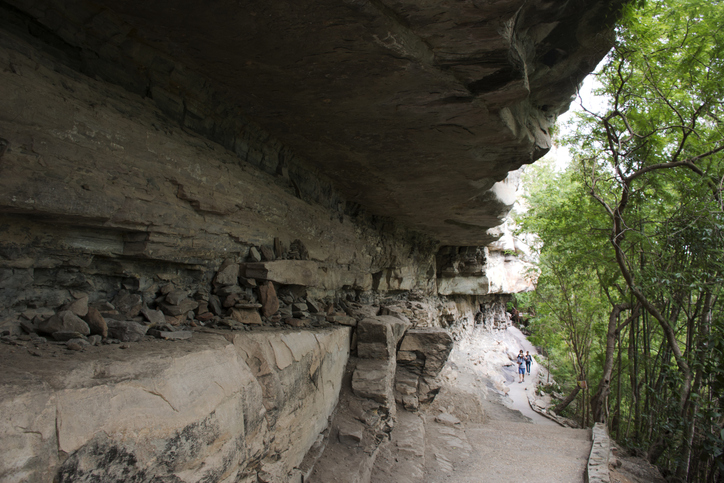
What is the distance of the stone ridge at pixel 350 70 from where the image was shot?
2154mm

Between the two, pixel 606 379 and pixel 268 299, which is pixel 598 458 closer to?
pixel 606 379

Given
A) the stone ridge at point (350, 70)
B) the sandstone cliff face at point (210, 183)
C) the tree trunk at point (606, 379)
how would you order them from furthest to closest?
the tree trunk at point (606, 379) → the stone ridge at point (350, 70) → the sandstone cliff face at point (210, 183)

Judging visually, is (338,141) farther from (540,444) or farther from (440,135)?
(540,444)

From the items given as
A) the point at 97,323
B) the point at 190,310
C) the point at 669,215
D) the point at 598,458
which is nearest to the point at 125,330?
the point at 97,323

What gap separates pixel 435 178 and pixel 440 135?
1.31 metres

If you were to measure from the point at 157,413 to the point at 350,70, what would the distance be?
2405 mm

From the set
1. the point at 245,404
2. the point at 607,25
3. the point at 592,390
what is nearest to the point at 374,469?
the point at 245,404

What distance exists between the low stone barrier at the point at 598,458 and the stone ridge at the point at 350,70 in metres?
3.78

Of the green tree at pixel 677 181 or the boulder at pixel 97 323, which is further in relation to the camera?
the green tree at pixel 677 181

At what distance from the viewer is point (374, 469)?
383 cm

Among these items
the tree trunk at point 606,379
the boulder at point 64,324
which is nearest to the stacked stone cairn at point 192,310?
the boulder at point 64,324

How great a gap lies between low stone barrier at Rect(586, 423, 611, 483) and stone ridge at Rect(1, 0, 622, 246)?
3778mm

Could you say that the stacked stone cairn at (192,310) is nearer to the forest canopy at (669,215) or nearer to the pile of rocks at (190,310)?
the pile of rocks at (190,310)

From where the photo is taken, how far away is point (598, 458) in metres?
4.82
